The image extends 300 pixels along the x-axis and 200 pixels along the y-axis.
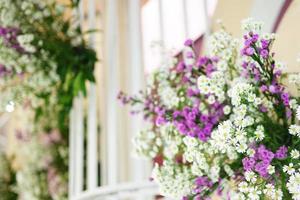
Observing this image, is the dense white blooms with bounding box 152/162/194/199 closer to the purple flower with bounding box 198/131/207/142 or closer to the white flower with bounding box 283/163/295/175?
the purple flower with bounding box 198/131/207/142

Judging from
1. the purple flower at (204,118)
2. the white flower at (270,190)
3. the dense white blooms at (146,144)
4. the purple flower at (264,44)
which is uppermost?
the purple flower at (264,44)

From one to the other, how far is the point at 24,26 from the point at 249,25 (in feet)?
5.10

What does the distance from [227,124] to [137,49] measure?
134 centimetres

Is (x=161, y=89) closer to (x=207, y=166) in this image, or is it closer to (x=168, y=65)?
(x=168, y=65)

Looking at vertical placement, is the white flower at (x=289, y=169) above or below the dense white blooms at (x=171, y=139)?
below

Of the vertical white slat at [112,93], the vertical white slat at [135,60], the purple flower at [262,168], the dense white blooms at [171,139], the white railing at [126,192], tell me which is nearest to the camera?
the purple flower at [262,168]

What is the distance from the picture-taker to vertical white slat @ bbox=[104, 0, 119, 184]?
2.63m

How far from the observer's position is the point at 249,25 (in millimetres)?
1360

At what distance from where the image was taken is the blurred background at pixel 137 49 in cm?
182

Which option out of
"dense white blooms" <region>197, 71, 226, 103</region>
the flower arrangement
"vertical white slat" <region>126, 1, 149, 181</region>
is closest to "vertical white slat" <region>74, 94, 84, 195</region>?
"vertical white slat" <region>126, 1, 149, 181</region>

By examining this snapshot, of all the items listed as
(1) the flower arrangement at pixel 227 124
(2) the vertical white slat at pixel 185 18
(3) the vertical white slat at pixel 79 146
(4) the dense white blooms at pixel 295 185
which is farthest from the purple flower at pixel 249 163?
(3) the vertical white slat at pixel 79 146

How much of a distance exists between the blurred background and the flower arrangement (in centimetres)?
25

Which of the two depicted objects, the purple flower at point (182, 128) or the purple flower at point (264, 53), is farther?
the purple flower at point (182, 128)

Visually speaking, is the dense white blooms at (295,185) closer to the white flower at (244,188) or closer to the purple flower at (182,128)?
the white flower at (244,188)
